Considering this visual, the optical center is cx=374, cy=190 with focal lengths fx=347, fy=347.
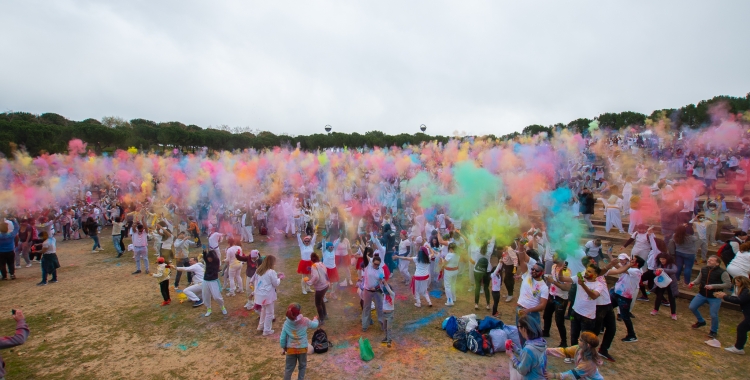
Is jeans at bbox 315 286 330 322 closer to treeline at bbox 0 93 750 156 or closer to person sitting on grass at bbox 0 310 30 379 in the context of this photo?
person sitting on grass at bbox 0 310 30 379

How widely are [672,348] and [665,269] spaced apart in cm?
170

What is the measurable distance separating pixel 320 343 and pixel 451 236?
4786 millimetres

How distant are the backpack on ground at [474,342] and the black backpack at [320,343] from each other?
258 centimetres

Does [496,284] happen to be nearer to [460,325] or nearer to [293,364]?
[460,325]

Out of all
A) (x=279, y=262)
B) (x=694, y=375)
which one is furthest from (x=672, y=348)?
(x=279, y=262)

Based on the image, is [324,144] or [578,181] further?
[324,144]

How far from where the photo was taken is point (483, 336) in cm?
630

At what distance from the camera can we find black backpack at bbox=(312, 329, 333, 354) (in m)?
6.38

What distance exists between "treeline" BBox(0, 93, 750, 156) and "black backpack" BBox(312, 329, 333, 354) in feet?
119

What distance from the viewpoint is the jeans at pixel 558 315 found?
20.3 ft

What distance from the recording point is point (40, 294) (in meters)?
9.48

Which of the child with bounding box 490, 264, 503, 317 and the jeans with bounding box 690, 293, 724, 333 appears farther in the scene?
the child with bounding box 490, 264, 503, 317

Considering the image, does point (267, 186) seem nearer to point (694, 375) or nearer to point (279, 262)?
point (279, 262)

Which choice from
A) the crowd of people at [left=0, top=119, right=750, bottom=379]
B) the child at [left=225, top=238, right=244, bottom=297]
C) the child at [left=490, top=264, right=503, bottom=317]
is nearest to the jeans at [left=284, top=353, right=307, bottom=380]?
the crowd of people at [left=0, top=119, right=750, bottom=379]
